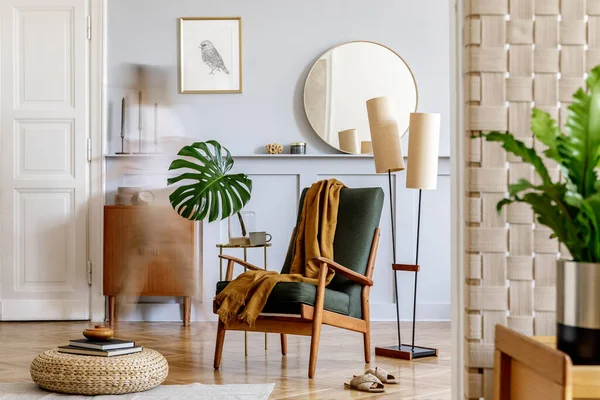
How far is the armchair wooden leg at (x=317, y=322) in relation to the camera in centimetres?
346

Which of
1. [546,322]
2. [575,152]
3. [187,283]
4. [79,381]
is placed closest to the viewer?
[575,152]

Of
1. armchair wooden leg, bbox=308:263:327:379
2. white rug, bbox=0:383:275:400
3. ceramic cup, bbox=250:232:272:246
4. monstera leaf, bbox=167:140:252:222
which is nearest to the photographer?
white rug, bbox=0:383:275:400

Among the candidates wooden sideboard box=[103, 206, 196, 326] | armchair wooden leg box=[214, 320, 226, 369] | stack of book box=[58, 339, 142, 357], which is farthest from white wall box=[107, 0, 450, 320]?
stack of book box=[58, 339, 142, 357]

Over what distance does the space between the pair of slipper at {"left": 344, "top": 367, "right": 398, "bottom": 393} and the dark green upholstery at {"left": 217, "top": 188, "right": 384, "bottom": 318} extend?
1.43ft

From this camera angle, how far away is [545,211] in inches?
58.4

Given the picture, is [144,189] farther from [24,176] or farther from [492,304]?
[492,304]

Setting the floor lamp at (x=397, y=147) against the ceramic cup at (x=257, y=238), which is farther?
the ceramic cup at (x=257, y=238)

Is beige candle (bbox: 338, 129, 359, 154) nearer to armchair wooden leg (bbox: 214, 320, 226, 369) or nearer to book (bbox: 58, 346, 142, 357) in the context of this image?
armchair wooden leg (bbox: 214, 320, 226, 369)

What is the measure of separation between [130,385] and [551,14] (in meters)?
2.17

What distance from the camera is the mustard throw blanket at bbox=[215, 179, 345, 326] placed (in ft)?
11.7

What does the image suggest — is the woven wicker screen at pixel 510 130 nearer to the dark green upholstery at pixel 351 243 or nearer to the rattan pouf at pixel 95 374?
the rattan pouf at pixel 95 374

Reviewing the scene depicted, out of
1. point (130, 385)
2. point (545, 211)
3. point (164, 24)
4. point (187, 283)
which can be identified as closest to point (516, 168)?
point (545, 211)

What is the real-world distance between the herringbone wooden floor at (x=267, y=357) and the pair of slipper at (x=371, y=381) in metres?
0.05

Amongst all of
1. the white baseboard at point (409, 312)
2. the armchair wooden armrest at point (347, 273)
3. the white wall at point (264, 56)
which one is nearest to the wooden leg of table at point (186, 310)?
the white wall at point (264, 56)
